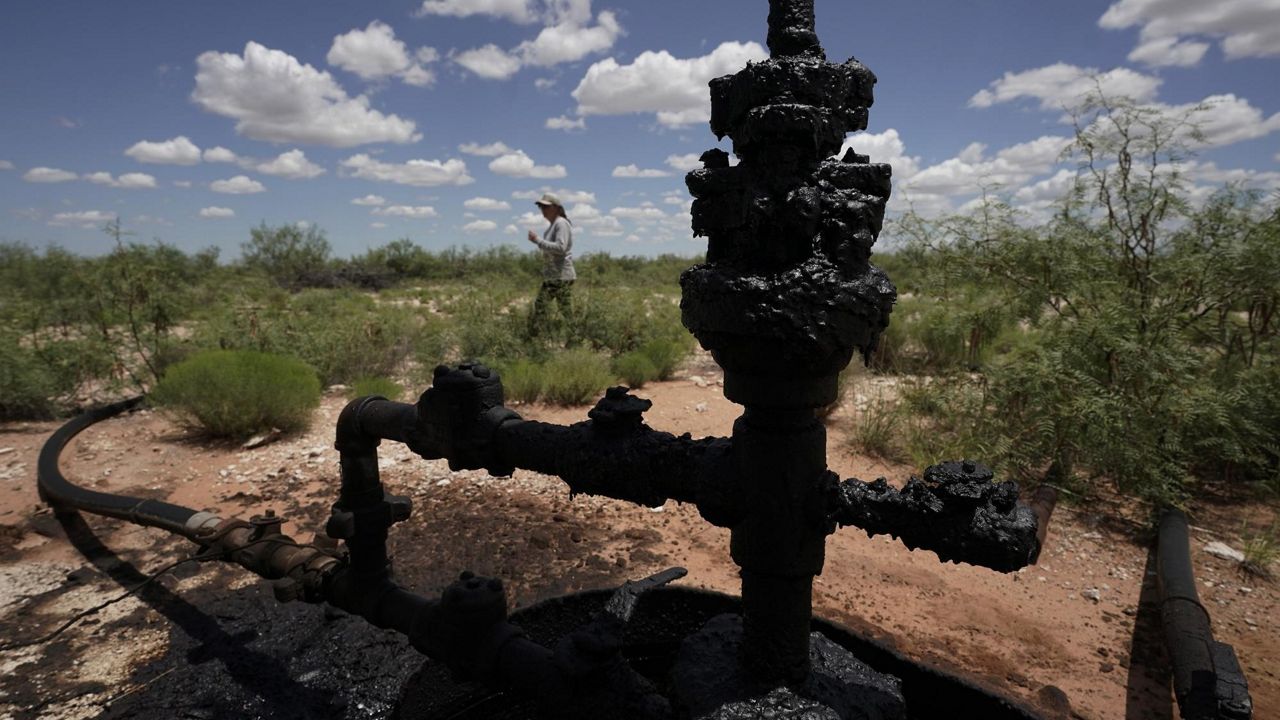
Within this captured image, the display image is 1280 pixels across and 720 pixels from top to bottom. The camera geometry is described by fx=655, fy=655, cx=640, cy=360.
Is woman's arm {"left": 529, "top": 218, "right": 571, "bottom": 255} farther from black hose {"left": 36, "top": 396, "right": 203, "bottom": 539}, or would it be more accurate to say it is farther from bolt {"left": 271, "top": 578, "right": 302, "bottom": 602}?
bolt {"left": 271, "top": 578, "right": 302, "bottom": 602}

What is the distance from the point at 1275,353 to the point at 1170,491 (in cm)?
195

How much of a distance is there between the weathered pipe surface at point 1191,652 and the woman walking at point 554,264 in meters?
7.07

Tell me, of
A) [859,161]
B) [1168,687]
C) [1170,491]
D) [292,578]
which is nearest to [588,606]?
[292,578]

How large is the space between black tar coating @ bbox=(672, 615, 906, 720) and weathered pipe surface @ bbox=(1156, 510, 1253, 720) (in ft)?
2.55

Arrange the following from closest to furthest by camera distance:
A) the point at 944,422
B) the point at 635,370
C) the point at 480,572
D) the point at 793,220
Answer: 1. the point at 793,220
2. the point at 480,572
3. the point at 944,422
4. the point at 635,370

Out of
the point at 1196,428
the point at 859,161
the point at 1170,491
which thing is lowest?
the point at 1170,491

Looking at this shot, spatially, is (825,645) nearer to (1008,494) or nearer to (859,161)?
(1008,494)

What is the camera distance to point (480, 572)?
316 cm

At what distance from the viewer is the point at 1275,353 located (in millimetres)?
4945

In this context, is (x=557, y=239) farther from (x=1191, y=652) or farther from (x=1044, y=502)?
(x=1191, y=652)

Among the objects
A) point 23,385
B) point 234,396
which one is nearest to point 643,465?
point 234,396

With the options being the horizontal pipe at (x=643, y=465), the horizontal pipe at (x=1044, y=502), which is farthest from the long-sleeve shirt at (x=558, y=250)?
the horizontal pipe at (x=643, y=465)

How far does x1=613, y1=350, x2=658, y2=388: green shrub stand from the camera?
295 inches

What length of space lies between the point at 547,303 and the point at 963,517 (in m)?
8.31
